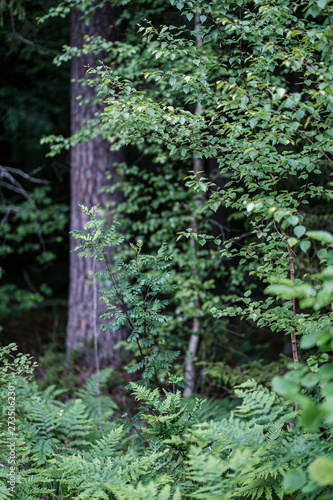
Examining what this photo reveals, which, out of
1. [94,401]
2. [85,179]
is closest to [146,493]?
[94,401]

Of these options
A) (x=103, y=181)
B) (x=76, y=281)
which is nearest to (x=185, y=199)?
(x=103, y=181)

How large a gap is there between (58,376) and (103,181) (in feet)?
8.59

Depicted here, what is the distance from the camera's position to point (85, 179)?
514cm

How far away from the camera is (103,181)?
200 inches

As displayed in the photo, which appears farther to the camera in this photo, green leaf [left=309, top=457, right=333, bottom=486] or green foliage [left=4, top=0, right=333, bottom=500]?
green foliage [left=4, top=0, right=333, bottom=500]

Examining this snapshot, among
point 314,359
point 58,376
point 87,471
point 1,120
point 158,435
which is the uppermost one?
point 1,120

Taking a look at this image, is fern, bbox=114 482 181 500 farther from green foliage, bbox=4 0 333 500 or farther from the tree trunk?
the tree trunk

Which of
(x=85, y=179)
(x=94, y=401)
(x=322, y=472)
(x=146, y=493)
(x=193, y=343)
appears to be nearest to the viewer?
(x=322, y=472)

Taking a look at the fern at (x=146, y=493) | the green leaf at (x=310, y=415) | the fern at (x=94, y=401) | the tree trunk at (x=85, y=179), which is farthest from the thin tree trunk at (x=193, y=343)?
the green leaf at (x=310, y=415)

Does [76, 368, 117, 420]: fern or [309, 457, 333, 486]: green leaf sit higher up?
[309, 457, 333, 486]: green leaf

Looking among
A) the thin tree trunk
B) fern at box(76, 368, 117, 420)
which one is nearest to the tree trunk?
fern at box(76, 368, 117, 420)

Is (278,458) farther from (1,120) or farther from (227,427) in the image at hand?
(1,120)

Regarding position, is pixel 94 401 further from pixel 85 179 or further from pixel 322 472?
pixel 322 472

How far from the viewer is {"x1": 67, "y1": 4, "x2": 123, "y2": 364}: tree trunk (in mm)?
4879
